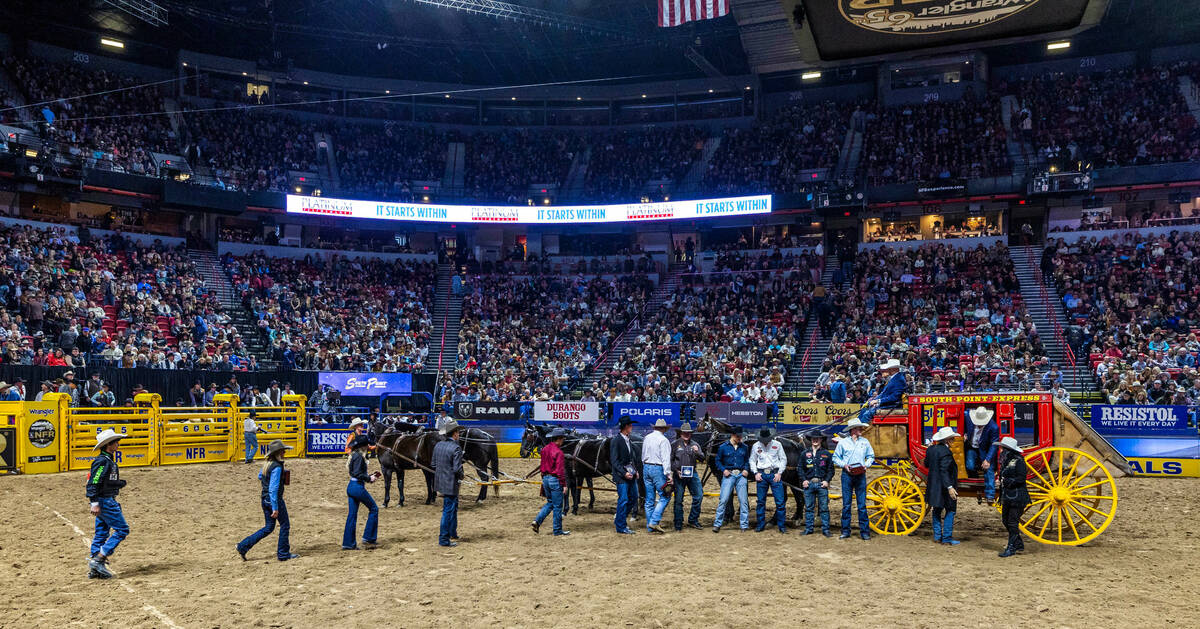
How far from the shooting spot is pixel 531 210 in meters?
41.9

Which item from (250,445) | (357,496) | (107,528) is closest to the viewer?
(107,528)

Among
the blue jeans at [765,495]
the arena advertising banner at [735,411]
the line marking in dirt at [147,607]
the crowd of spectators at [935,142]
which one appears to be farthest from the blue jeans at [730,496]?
the crowd of spectators at [935,142]

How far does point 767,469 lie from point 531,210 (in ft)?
99.5

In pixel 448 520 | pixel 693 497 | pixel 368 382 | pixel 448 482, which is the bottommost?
pixel 448 520

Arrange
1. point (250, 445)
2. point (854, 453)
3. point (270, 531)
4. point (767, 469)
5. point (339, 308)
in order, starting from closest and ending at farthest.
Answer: point (270, 531) < point (854, 453) < point (767, 469) < point (250, 445) < point (339, 308)

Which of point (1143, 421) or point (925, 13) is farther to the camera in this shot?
point (1143, 421)

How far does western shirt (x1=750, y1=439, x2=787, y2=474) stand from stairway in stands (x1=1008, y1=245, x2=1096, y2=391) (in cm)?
1619

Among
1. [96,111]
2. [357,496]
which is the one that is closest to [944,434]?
[357,496]

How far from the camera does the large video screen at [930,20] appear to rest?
5121 millimetres

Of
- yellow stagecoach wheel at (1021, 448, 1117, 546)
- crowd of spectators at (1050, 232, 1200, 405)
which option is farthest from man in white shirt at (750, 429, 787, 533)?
crowd of spectators at (1050, 232, 1200, 405)

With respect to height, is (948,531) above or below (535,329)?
below

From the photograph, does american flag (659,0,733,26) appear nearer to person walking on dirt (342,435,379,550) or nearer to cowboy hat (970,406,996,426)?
cowboy hat (970,406,996,426)

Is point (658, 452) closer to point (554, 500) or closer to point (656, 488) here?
point (656, 488)

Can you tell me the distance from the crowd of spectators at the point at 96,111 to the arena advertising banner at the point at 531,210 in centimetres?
648
